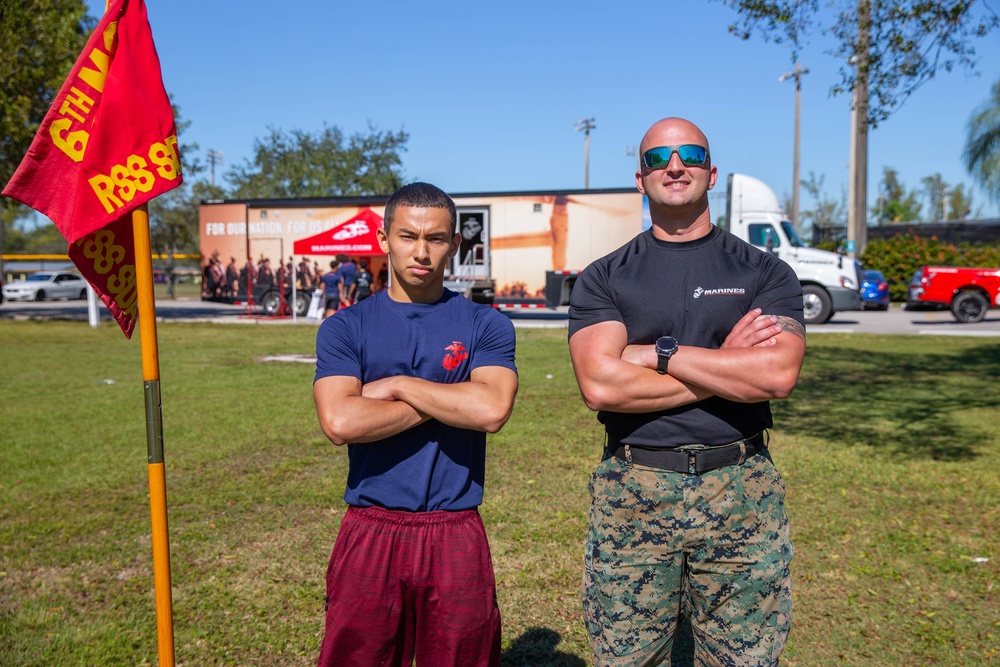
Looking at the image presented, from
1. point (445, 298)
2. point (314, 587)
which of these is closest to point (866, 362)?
point (314, 587)

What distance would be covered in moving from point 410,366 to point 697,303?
3.09 ft

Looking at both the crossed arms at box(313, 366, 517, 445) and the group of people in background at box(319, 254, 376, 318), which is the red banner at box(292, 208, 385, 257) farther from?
the crossed arms at box(313, 366, 517, 445)

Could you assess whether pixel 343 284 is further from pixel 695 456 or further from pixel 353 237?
pixel 695 456

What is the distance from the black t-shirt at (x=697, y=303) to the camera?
256 cm

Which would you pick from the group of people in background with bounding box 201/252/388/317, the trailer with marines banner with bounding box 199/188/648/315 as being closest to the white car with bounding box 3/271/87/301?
the group of people in background with bounding box 201/252/388/317

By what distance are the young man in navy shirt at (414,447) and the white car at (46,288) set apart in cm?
4087

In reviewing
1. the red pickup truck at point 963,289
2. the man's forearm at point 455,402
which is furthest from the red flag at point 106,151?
the red pickup truck at point 963,289

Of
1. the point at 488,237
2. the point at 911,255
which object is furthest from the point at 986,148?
the point at 488,237

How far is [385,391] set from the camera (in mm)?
2459

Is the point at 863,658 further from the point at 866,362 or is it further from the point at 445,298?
the point at 866,362

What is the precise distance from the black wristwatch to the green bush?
3119cm

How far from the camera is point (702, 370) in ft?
8.03

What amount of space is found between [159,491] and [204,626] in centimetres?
162

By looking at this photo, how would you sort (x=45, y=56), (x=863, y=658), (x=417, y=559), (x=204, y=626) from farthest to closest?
(x=45, y=56) < (x=204, y=626) < (x=863, y=658) < (x=417, y=559)
